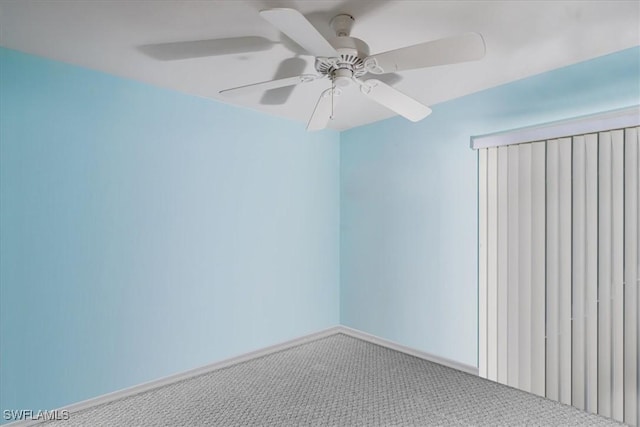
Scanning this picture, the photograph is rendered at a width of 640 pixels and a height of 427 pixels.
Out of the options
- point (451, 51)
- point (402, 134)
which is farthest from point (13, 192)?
point (402, 134)

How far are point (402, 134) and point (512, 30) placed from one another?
52.2 inches

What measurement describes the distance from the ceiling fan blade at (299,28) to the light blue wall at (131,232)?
1.47 meters

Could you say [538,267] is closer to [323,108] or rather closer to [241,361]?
[323,108]

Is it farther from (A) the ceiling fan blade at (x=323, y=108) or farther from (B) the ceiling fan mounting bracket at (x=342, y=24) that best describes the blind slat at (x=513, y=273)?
(B) the ceiling fan mounting bracket at (x=342, y=24)

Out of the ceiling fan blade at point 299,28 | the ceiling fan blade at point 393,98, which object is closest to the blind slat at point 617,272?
the ceiling fan blade at point 393,98

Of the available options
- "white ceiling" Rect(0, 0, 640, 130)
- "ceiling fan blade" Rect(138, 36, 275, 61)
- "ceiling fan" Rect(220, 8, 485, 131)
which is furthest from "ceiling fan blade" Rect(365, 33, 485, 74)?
"ceiling fan blade" Rect(138, 36, 275, 61)

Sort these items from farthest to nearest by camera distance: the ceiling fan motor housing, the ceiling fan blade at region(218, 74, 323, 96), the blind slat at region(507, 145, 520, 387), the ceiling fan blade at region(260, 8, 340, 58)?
the blind slat at region(507, 145, 520, 387)
the ceiling fan blade at region(218, 74, 323, 96)
the ceiling fan motor housing
the ceiling fan blade at region(260, 8, 340, 58)

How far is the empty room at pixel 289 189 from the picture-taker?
1668mm

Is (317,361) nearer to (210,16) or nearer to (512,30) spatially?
(210,16)

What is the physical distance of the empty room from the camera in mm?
1668

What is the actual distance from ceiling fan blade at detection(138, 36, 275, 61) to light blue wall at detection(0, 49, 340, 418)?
1.64 feet

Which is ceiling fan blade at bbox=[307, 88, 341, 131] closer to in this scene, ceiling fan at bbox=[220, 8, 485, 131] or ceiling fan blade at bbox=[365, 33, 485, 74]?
ceiling fan at bbox=[220, 8, 485, 131]

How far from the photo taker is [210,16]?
1676 mm

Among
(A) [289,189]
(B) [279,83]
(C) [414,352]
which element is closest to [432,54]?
(B) [279,83]
